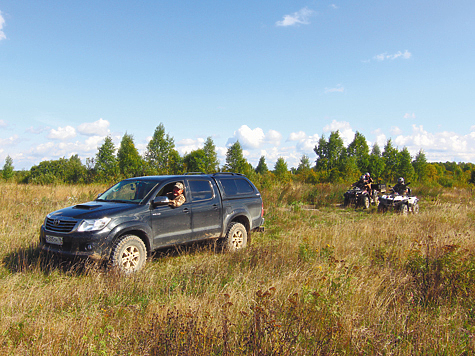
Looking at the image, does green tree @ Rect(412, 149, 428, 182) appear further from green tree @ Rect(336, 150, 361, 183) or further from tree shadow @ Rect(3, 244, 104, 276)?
tree shadow @ Rect(3, 244, 104, 276)

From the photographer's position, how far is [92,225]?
5.33m

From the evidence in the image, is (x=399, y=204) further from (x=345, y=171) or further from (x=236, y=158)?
(x=236, y=158)

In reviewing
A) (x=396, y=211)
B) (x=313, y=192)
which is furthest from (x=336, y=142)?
(x=396, y=211)

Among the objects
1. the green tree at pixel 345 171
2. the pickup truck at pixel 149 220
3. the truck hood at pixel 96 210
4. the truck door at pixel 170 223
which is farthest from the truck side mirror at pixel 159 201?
the green tree at pixel 345 171

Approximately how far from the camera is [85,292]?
170 inches

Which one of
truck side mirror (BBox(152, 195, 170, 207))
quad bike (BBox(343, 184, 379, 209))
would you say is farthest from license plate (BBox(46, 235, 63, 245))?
quad bike (BBox(343, 184, 379, 209))

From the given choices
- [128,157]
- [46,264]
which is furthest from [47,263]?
[128,157]

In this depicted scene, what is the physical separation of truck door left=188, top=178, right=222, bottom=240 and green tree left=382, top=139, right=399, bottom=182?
54.3 m

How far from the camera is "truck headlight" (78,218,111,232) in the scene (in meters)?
5.30

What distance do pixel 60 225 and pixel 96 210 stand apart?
2.03 feet

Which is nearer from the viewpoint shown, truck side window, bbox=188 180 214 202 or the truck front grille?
the truck front grille

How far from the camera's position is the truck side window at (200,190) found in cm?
697

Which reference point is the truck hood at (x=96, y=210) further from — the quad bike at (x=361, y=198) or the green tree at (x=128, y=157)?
the green tree at (x=128, y=157)

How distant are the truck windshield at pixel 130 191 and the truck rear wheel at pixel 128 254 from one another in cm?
85
